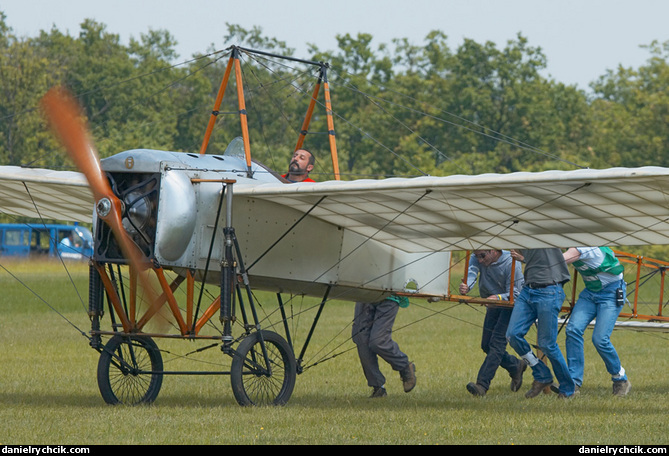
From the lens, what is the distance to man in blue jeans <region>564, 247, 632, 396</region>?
11.3m

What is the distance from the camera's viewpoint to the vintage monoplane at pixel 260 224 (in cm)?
920

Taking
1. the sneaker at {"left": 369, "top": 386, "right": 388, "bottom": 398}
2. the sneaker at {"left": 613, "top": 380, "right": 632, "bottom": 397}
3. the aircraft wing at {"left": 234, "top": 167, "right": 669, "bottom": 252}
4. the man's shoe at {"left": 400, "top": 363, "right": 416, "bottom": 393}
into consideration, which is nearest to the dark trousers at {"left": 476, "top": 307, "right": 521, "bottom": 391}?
the man's shoe at {"left": 400, "top": 363, "right": 416, "bottom": 393}

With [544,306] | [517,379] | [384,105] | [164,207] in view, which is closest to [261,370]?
[164,207]

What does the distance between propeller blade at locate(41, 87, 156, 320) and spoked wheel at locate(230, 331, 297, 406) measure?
104 cm

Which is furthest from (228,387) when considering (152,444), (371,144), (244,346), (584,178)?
(371,144)

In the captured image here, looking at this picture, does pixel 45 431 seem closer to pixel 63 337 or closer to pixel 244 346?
pixel 244 346

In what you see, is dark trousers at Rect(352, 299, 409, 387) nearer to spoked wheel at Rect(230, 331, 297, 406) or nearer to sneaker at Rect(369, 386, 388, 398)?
sneaker at Rect(369, 386, 388, 398)

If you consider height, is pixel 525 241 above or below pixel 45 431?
above

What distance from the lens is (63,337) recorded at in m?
19.8

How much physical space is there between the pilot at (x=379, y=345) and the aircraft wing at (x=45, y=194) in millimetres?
3395

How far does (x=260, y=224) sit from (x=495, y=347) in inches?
135

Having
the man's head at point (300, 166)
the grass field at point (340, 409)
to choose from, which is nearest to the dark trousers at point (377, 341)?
the grass field at point (340, 409)

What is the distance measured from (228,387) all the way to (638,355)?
25.3ft

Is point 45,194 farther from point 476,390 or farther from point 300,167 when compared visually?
point 476,390
